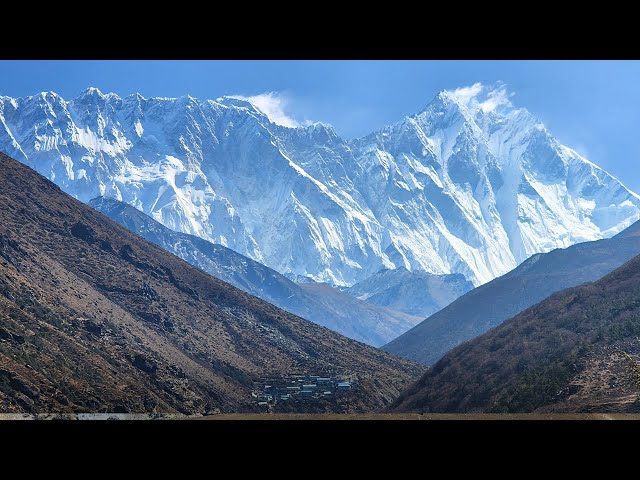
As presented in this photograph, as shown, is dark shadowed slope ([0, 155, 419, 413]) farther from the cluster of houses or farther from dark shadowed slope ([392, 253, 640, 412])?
dark shadowed slope ([392, 253, 640, 412])

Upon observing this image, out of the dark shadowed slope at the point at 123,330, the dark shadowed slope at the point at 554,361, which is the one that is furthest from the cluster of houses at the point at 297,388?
the dark shadowed slope at the point at 554,361

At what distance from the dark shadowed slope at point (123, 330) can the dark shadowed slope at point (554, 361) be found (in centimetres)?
1593

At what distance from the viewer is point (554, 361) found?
6419 cm

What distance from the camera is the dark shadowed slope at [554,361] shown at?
5112 centimetres

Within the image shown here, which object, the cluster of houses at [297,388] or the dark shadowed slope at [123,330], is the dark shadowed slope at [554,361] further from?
the dark shadowed slope at [123,330]

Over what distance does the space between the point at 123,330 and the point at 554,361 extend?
178 feet

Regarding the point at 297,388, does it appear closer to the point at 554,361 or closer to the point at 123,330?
the point at 123,330

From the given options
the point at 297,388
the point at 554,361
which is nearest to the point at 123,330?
the point at 297,388
